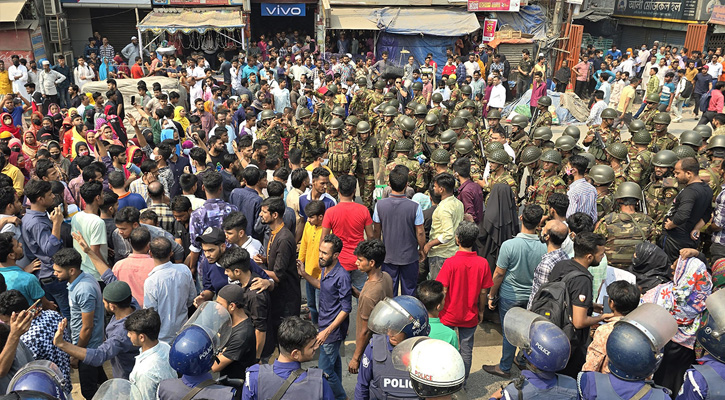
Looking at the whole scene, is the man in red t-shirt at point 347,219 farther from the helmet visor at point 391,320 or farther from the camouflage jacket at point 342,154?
the camouflage jacket at point 342,154

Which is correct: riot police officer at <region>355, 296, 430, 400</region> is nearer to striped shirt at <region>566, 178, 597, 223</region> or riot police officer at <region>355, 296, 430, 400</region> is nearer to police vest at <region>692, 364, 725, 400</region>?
police vest at <region>692, 364, 725, 400</region>

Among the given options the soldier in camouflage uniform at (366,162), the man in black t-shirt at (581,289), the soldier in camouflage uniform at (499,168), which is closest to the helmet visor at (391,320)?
the man in black t-shirt at (581,289)

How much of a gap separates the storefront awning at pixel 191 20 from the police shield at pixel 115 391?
16997mm

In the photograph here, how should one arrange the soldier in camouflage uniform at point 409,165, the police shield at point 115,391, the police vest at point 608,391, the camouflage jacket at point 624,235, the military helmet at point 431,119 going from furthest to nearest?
1. the military helmet at point 431,119
2. the soldier in camouflage uniform at point 409,165
3. the camouflage jacket at point 624,235
4. the police vest at point 608,391
5. the police shield at point 115,391

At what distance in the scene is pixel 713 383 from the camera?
324 cm

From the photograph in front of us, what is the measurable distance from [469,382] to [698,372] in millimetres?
2377

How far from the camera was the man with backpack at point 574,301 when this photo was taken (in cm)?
427

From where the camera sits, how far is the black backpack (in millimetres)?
4242

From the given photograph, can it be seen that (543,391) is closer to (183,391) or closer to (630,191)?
(183,391)

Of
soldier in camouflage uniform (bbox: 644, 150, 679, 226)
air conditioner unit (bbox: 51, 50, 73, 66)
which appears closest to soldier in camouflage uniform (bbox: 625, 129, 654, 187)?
soldier in camouflage uniform (bbox: 644, 150, 679, 226)

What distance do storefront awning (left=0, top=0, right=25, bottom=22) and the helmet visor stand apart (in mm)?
18076

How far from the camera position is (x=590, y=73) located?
1902 centimetres

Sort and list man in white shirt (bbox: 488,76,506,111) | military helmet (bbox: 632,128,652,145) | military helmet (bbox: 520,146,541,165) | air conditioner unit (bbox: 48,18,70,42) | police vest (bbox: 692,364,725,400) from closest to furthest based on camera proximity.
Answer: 1. police vest (bbox: 692,364,725,400)
2. military helmet (bbox: 520,146,541,165)
3. military helmet (bbox: 632,128,652,145)
4. man in white shirt (bbox: 488,76,506,111)
5. air conditioner unit (bbox: 48,18,70,42)

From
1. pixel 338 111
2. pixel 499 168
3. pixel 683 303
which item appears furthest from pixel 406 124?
pixel 683 303
